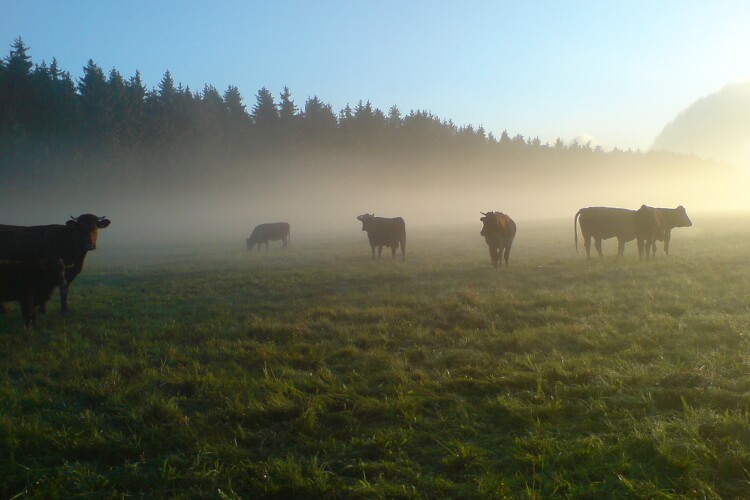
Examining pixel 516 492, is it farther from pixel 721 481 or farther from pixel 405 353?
pixel 405 353

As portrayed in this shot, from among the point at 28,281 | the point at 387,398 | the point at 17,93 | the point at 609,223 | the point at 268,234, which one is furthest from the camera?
the point at 17,93

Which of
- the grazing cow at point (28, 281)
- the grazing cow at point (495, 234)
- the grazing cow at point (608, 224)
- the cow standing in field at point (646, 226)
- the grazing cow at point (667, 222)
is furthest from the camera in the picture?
the grazing cow at point (667, 222)

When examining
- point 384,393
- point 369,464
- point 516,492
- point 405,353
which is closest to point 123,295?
point 405,353

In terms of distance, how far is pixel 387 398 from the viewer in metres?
5.75

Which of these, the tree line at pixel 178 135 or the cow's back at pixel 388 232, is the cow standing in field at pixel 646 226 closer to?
the cow's back at pixel 388 232

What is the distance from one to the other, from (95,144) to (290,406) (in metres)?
53.3

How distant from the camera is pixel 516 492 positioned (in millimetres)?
3977

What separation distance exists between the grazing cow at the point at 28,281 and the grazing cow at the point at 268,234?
21.5m

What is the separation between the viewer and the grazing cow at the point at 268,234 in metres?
32.3

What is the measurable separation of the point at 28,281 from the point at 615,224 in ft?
60.8

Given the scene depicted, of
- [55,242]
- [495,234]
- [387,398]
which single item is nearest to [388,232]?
[495,234]

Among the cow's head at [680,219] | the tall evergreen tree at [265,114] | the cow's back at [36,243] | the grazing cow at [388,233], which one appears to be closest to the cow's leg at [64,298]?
the cow's back at [36,243]

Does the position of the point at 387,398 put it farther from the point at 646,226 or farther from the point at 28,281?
the point at 646,226

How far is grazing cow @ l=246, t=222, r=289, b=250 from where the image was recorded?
106 ft
